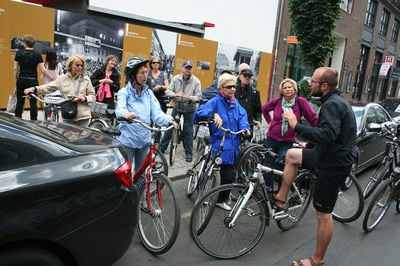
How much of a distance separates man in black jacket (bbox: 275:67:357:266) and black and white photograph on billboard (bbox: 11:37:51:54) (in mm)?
7438

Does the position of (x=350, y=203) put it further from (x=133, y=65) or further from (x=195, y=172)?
(x=133, y=65)

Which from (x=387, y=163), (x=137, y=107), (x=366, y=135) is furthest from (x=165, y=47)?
(x=137, y=107)

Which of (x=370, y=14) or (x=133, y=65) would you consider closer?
(x=133, y=65)

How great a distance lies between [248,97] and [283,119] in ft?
3.23

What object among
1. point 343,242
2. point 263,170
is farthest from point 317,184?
point 343,242

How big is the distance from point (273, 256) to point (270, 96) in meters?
14.1

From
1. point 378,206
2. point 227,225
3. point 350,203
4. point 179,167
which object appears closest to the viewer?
point 227,225

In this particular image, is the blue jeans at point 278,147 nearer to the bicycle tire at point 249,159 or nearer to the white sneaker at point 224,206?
the bicycle tire at point 249,159

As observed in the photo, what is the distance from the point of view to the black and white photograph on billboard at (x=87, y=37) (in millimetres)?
9148

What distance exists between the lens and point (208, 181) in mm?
4016

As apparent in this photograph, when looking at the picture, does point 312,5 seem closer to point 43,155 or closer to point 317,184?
point 317,184

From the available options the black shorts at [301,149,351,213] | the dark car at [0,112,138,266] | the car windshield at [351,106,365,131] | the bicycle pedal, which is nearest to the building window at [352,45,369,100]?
the car windshield at [351,106,365,131]

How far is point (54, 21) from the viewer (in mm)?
8883

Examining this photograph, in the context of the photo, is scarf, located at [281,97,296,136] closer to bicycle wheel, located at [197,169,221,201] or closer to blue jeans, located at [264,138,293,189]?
blue jeans, located at [264,138,293,189]
